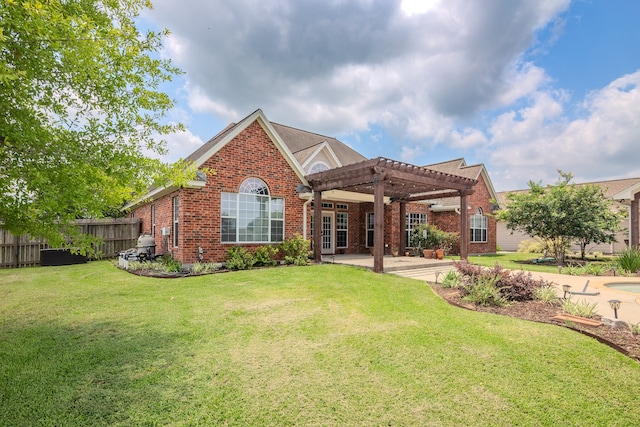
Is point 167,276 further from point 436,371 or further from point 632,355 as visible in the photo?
point 632,355

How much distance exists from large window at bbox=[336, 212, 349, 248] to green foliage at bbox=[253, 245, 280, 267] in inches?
239

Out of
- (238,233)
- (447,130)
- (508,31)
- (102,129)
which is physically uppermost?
(508,31)

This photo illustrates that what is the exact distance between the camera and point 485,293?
6.66 meters

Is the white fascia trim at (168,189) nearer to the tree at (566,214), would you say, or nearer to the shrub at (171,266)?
the shrub at (171,266)

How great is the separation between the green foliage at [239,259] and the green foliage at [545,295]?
862cm

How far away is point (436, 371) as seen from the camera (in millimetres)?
3561

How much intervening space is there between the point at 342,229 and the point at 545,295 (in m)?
11.9

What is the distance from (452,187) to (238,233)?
916 centimetres

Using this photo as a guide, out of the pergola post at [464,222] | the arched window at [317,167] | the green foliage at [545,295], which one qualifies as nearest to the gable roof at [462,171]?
the pergola post at [464,222]

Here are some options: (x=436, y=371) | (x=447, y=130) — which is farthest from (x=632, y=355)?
(x=447, y=130)

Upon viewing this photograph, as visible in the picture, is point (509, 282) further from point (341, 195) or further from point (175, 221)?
point (175, 221)

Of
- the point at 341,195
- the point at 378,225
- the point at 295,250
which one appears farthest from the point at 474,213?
the point at 295,250

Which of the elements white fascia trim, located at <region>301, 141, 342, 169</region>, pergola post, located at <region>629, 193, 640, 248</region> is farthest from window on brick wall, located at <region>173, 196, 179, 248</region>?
pergola post, located at <region>629, 193, 640, 248</region>

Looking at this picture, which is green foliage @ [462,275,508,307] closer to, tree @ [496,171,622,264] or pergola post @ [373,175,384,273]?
pergola post @ [373,175,384,273]
